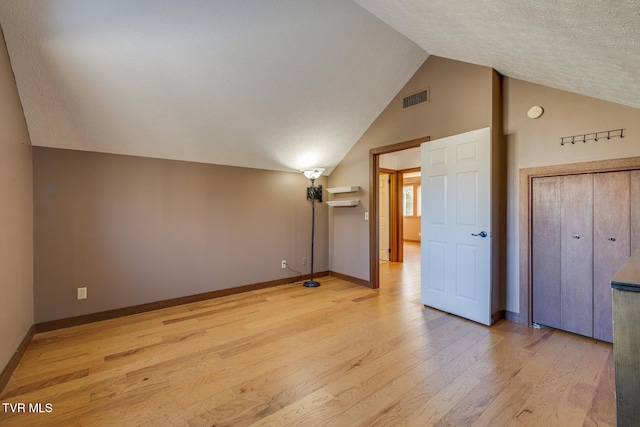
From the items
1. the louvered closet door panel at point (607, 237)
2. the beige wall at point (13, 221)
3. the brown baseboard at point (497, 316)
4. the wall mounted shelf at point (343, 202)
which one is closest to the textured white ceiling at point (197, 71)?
the beige wall at point (13, 221)

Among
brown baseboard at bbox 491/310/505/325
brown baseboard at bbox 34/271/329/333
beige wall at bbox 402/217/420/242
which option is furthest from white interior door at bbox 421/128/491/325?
beige wall at bbox 402/217/420/242

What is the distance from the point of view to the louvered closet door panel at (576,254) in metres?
2.50

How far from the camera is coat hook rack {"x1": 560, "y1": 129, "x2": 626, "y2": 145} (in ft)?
7.59

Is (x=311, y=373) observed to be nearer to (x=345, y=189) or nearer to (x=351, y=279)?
(x=351, y=279)

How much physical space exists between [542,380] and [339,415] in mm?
1464

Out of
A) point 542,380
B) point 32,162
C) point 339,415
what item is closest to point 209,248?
point 32,162

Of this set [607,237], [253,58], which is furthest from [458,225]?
[253,58]

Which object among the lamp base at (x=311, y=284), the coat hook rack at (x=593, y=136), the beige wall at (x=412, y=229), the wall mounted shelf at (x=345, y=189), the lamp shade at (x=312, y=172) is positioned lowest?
the lamp base at (x=311, y=284)

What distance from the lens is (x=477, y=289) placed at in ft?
9.41

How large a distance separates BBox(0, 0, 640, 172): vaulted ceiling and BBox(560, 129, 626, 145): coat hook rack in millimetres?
250

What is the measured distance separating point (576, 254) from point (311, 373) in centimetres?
263

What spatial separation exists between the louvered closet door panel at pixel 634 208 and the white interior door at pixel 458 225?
1005 millimetres

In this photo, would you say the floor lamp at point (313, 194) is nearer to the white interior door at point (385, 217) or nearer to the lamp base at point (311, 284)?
the lamp base at point (311, 284)

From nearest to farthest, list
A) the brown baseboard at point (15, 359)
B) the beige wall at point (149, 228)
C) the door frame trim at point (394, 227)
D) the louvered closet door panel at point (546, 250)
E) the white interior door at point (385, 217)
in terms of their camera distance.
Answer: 1. the brown baseboard at point (15, 359)
2. the louvered closet door panel at point (546, 250)
3. the beige wall at point (149, 228)
4. the door frame trim at point (394, 227)
5. the white interior door at point (385, 217)
